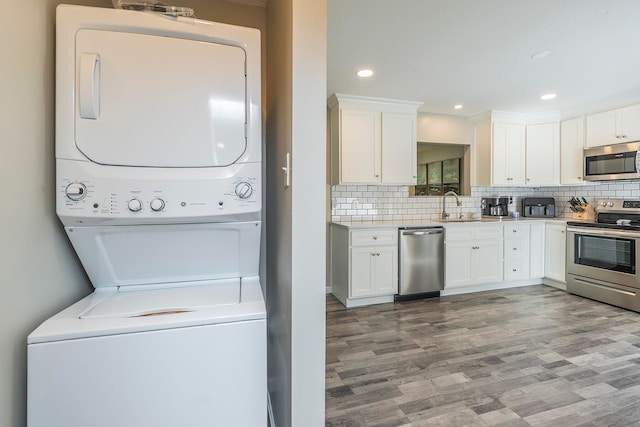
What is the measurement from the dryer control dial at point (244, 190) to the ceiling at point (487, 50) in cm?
139

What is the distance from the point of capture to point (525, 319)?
9.86 feet

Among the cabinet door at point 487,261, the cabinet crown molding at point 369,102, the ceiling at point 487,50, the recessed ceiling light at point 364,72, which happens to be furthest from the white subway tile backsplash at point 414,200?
the recessed ceiling light at point 364,72

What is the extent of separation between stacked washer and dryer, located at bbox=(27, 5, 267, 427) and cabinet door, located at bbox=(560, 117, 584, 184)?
15.0 feet

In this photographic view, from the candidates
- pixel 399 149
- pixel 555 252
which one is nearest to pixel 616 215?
pixel 555 252

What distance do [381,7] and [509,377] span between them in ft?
8.27

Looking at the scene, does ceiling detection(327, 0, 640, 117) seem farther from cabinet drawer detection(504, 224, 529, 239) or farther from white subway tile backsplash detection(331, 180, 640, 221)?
cabinet drawer detection(504, 224, 529, 239)

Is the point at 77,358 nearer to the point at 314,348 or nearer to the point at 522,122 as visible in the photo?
the point at 314,348

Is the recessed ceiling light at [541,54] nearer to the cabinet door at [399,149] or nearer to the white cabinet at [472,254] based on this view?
the cabinet door at [399,149]

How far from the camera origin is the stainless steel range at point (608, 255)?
3.22 meters

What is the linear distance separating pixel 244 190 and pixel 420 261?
2809 millimetres

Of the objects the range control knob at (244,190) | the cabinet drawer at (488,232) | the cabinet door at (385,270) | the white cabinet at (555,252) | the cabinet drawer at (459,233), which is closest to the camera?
the range control knob at (244,190)

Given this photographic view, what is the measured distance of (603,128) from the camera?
368cm

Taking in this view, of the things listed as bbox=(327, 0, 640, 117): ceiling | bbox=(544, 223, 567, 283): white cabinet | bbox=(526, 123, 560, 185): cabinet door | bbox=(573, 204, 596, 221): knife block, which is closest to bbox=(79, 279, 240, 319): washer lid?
bbox=(327, 0, 640, 117): ceiling

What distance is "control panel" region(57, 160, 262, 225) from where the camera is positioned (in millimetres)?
1023
